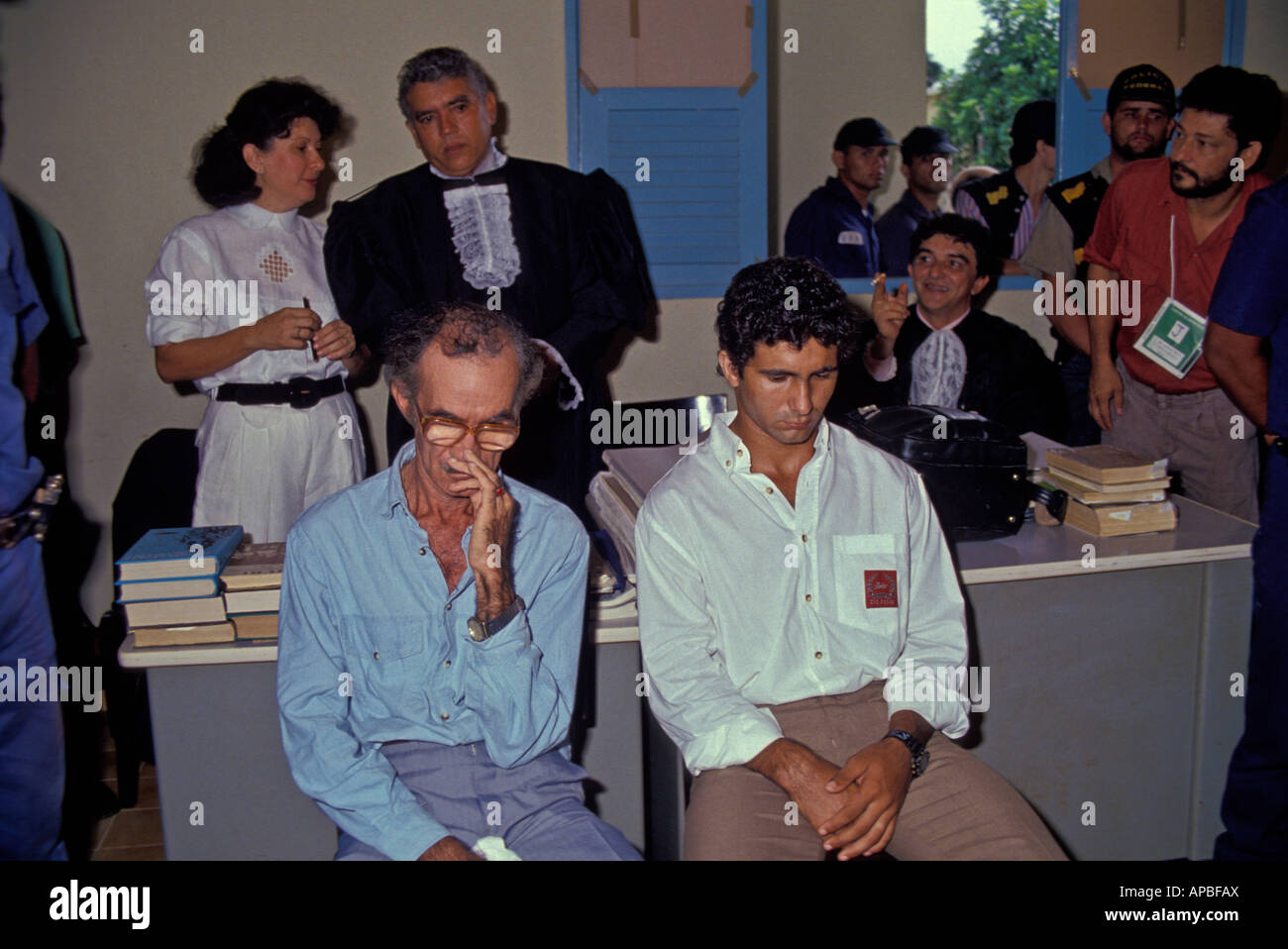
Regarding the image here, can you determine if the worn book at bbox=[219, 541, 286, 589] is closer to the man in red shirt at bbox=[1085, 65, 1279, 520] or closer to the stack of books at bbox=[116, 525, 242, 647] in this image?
the stack of books at bbox=[116, 525, 242, 647]

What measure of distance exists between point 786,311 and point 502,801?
3.63 feet

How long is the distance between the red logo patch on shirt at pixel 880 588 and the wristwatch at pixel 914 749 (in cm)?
→ 26

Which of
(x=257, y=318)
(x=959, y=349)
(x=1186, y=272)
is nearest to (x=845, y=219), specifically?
(x=959, y=349)

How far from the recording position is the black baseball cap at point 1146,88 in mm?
4457

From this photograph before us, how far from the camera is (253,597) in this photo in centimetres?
228

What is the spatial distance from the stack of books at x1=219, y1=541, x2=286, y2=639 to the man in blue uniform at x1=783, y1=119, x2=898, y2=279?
4.03m

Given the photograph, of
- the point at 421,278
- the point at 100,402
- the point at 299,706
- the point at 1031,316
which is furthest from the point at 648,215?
the point at 299,706

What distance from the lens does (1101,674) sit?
8.94 feet

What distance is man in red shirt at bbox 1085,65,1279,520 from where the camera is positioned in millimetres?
3348

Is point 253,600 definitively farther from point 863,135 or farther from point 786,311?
point 863,135

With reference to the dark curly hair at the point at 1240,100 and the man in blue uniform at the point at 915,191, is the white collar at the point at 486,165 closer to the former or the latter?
the dark curly hair at the point at 1240,100

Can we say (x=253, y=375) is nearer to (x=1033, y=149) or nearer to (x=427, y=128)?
(x=427, y=128)

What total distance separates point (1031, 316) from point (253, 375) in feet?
12.5

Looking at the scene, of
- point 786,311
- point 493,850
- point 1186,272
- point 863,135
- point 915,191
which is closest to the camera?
point 493,850
